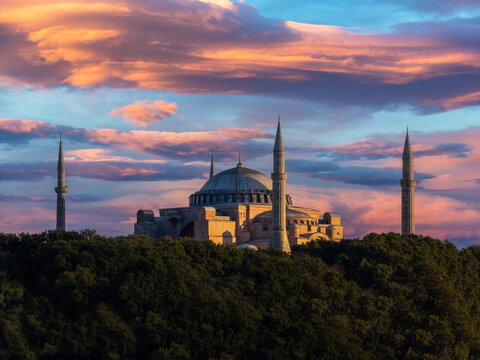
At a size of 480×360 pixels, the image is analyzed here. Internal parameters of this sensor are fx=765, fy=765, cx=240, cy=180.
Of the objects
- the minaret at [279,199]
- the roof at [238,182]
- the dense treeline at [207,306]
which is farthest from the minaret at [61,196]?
the dense treeline at [207,306]

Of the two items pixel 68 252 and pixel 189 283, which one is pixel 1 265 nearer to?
pixel 68 252

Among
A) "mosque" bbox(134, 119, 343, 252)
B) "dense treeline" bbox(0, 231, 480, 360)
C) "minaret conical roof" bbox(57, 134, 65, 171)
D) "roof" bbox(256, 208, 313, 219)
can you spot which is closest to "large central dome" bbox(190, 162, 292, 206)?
"mosque" bbox(134, 119, 343, 252)

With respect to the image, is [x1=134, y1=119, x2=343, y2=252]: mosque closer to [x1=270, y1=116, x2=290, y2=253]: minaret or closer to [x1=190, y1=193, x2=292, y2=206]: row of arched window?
[x1=190, y1=193, x2=292, y2=206]: row of arched window

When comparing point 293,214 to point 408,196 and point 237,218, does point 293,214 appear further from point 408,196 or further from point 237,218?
point 408,196

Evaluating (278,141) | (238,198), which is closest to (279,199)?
(278,141)

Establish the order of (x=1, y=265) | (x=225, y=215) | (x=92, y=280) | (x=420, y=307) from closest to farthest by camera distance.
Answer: (x=92, y=280) < (x=1, y=265) < (x=420, y=307) < (x=225, y=215)

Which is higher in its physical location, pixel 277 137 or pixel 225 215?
pixel 277 137

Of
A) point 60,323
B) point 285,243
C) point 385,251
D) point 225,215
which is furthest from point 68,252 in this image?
point 225,215

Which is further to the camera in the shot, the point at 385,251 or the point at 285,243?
the point at 285,243
